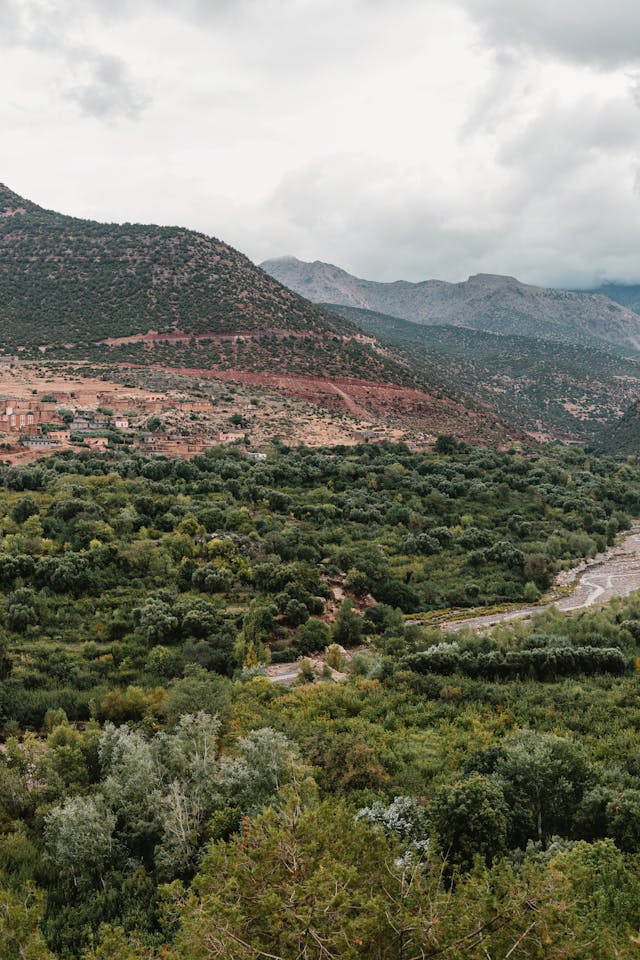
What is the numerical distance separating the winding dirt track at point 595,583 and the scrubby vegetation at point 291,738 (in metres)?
1.81

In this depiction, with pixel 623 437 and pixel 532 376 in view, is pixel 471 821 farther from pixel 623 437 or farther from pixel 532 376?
pixel 532 376

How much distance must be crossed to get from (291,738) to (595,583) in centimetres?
2912

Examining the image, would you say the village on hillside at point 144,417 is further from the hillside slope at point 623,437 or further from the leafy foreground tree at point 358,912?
the hillside slope at point 623,437

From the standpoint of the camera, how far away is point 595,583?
128 ft

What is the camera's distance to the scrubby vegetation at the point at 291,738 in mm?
7883

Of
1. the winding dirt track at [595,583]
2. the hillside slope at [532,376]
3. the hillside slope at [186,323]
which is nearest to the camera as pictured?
the winding dirt track at [595,583]

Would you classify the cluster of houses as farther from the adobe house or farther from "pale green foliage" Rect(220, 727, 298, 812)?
"pale green foliage" Rect(220, 727, 298, 812)

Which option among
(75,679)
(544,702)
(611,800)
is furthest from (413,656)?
(75,679)

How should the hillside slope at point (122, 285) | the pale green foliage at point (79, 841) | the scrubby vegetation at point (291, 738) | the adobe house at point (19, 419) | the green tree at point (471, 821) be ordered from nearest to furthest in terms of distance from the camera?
the scrubby vegetation at point (291, 738), the green tree at point (471, 821), the pale green foliage at point (79, 841), the adobe house at point (19, 419), the hillside slope at point (122, 285)

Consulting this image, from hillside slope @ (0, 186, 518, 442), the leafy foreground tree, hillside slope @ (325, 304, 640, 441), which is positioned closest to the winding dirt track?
the leafy foreground tree

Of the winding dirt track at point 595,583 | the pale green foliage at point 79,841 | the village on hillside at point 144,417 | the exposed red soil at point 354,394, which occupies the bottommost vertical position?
the pale green foliage at point 79,841

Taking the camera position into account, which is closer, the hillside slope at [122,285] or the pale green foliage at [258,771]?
the pale green foliage at [258,771]

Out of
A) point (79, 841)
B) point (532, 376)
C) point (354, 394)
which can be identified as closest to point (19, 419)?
point (354, 394)

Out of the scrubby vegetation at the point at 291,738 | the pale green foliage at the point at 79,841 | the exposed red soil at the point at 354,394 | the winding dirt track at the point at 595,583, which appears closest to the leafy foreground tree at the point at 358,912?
the scrubby vegetation at the point at 291,738
